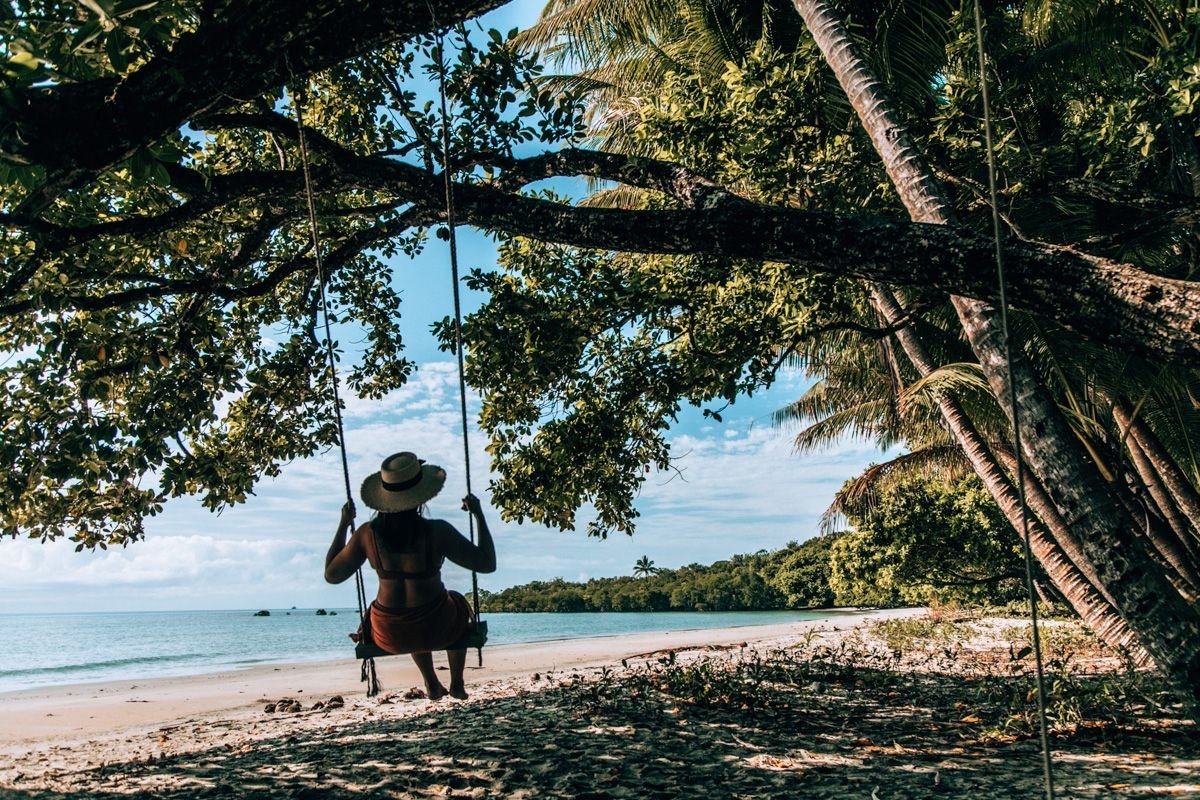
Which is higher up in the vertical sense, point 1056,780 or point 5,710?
point 1056,780

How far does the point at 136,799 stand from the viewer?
602 cm

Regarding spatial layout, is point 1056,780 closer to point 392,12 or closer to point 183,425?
point 392,12

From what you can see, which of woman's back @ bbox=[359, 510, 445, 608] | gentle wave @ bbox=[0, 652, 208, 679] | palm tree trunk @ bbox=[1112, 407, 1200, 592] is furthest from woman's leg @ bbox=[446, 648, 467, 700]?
gentle wave @ bbox=[0, 652, 208, 679]

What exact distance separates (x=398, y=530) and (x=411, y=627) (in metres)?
0.63

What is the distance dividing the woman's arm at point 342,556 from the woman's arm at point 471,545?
54 centimetres

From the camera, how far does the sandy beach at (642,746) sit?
5395 mm

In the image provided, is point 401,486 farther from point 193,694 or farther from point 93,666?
point 93,666

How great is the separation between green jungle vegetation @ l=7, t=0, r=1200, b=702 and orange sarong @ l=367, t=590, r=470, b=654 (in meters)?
2.12

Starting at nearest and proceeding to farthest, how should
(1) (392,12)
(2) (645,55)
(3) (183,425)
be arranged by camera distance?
(1) (392,12) → (3) (183,425) → (2) (645,55)

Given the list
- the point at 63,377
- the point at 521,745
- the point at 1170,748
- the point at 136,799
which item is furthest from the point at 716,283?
the point at 136,799

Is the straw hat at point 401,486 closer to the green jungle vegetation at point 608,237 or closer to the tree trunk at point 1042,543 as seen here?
the green jungle vegetation at point 608,237

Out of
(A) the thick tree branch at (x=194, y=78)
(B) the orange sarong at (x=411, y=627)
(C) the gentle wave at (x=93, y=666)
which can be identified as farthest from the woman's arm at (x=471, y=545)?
(C) the gentle wave at (x=93, y=666)

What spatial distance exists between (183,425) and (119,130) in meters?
3.63

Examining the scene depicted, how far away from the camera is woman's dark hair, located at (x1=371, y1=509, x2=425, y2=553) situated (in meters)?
4.94
